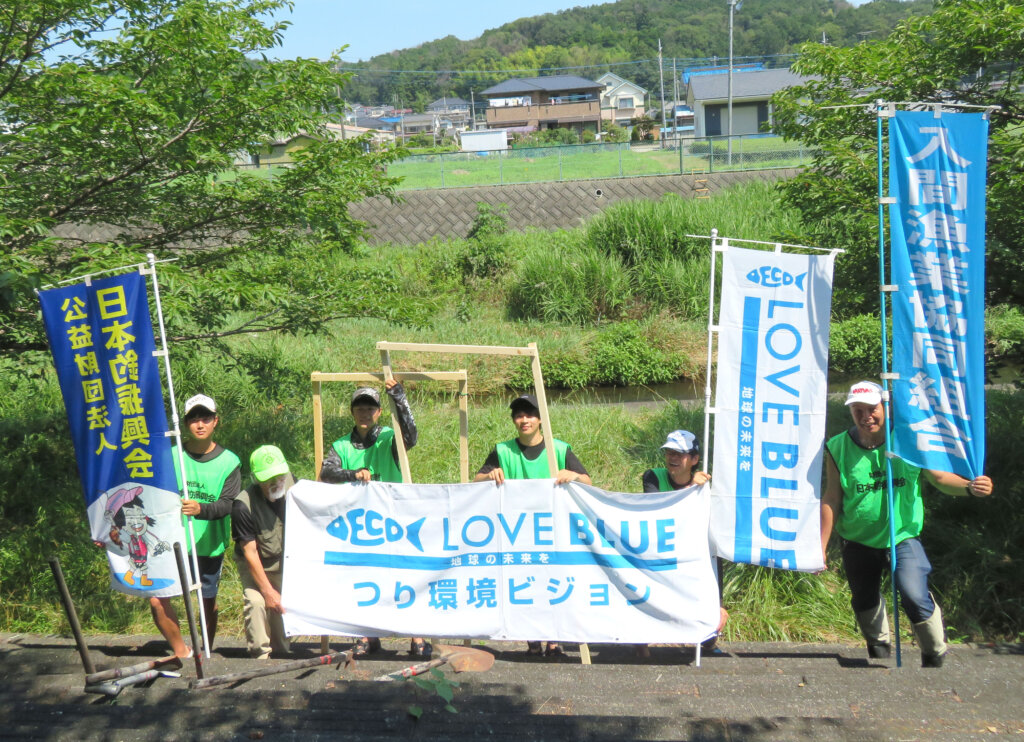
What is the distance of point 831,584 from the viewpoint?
6734 mm

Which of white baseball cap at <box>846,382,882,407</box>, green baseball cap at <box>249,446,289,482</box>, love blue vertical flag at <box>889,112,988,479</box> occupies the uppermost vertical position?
love blue vertical flag at <box>889,112,988,479</box>

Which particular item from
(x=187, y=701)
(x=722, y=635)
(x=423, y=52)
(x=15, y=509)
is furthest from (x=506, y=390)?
(x=423, y=52)

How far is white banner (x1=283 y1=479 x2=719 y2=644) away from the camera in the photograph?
197 inches

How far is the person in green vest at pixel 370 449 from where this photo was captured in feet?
17.6

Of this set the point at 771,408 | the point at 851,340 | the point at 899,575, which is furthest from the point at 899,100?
the point at 851,340

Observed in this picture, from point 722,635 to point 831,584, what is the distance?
1.09 m

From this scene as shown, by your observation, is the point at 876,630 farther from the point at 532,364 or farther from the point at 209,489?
the point at 209,489

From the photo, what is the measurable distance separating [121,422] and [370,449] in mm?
1467

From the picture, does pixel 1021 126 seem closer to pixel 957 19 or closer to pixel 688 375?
pixel 957 19

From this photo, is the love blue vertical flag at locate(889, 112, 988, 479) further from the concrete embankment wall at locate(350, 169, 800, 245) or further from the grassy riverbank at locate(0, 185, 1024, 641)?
the concrete embankment wall at locate(350, 169, 800, 245)

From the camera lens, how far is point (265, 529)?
17.3 ft

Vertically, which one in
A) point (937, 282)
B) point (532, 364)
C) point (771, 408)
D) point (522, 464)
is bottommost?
point (522, 464)

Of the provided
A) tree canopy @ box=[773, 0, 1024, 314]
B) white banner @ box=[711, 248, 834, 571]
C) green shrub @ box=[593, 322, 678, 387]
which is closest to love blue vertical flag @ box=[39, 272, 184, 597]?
white banner @ box=[711, 248, 834, 571]

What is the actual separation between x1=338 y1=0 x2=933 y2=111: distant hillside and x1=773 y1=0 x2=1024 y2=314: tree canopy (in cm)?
9000
